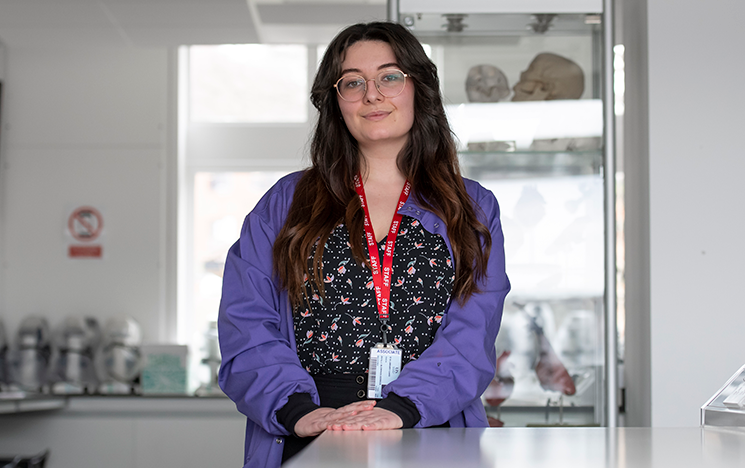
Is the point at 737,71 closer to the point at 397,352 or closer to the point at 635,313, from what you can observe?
the point at 635,313

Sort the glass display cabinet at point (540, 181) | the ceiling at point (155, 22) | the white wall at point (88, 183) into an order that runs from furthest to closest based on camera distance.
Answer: the white wall at point (88, 183) → the ceiling at point (155, 22) → the glass display cabinet at point (540, 181)

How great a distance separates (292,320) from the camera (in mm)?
1556

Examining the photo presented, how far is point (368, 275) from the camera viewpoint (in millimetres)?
1521

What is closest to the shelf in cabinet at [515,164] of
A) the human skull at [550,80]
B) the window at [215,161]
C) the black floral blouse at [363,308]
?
the human skull at [550,80]

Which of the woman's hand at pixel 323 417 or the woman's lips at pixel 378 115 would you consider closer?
the woman's hand at pixel 323 417

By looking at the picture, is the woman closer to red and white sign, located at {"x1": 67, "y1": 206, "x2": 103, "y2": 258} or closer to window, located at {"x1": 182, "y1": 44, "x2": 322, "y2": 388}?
window, located at {"x1": 182, "y1": 44, "x2": 322, "y2": 388}

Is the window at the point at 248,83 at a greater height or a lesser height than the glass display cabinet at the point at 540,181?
greater

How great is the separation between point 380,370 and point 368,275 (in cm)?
21

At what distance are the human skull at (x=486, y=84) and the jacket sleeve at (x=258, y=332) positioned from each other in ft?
3.41

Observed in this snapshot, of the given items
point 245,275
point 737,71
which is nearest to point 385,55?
Answer: point 245,275

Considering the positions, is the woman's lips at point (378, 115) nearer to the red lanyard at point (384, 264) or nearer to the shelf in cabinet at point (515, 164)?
the red lanyard at point (384, 264)

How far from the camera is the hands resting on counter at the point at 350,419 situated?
1.25m

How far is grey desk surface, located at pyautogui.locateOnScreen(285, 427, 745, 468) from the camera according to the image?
29.0 inches

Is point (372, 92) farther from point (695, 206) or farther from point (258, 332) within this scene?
point (695, 206)
